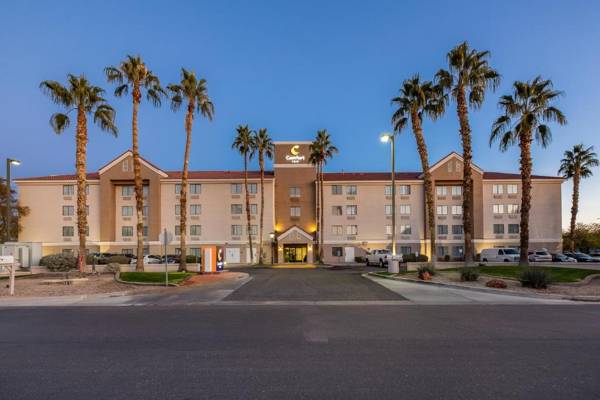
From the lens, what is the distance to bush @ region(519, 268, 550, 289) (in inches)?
692

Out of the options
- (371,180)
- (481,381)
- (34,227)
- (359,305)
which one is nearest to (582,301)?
(359,305)

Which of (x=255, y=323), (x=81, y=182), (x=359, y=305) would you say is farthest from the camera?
(x=81, y=182)

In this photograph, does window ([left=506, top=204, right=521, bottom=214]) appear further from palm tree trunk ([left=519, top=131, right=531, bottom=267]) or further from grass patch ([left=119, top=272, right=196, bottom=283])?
grass patch ([left=119, top=272, right=196, bottom=283])

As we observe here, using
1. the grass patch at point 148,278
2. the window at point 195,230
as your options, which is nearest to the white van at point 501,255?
the grass patch at point 148,278

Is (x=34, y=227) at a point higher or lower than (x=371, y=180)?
lower

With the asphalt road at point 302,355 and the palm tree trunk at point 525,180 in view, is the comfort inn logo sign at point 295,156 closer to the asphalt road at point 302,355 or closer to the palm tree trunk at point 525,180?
the palm tree trunk at point 525,180

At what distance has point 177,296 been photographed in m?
16.9

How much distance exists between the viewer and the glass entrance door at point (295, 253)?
51.6 meters

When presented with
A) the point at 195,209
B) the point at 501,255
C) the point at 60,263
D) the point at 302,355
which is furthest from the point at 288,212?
the point at 302,355

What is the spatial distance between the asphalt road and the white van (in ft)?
98.6

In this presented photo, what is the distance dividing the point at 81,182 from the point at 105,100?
5841mm

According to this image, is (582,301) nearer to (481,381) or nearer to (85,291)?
(481,381)

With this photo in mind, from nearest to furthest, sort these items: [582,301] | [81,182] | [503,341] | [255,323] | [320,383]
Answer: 1. [320,383]
2. [503,341]
3. [255,323]
4. [582,301]
5. [81,182]

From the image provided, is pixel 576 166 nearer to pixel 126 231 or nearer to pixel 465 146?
pixel 465 146
